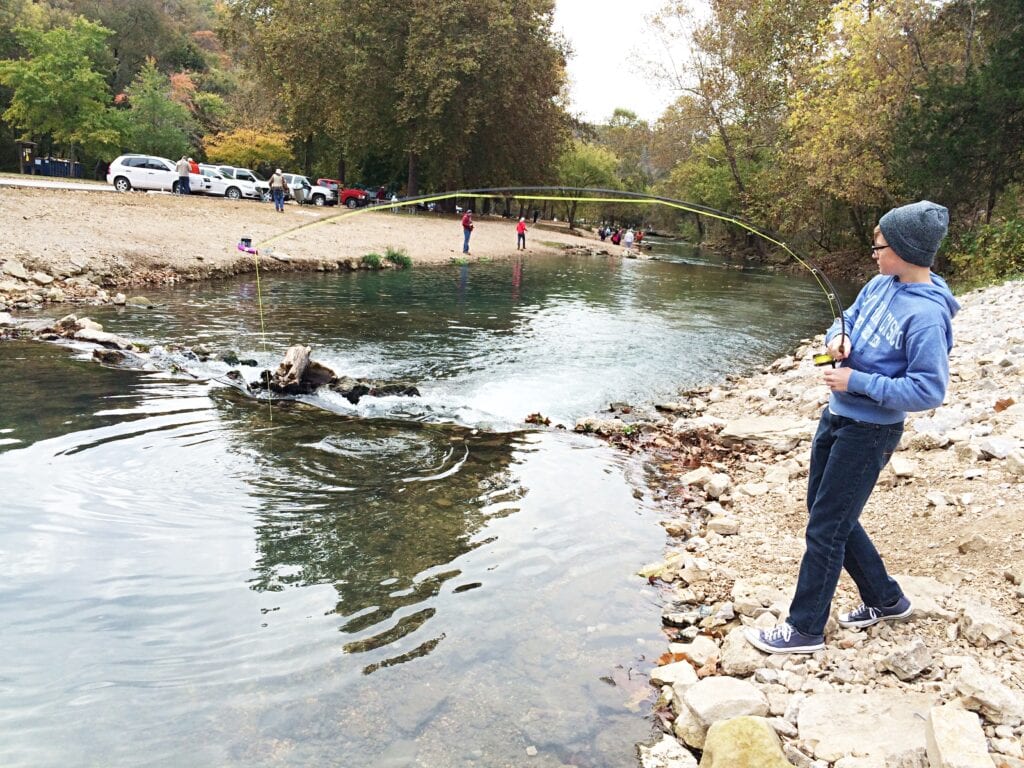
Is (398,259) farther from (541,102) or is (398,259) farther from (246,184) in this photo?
(541,102)

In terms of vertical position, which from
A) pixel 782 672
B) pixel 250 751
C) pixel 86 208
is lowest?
pixel 250 751

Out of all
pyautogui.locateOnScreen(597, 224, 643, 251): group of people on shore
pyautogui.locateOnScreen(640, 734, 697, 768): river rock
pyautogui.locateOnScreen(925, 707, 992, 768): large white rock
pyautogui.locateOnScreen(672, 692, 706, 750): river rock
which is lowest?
pyautogui.locateOnScreen(640, 734, 697, 768): river rock

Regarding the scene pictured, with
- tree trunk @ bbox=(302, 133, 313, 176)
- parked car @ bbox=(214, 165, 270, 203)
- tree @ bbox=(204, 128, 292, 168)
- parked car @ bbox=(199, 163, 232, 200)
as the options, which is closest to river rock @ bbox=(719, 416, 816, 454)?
parked car @ bbox=(199, 163, 232, 200)

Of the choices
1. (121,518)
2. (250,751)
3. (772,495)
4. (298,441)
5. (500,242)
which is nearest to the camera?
(250,751)

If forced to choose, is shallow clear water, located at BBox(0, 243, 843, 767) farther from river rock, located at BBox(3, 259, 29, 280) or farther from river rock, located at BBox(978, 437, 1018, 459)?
river rock, located at BBox(3, 259, 29, 280)

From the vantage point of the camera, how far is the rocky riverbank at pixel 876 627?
10.1 feet

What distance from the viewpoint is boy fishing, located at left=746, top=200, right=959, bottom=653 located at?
10.6ft

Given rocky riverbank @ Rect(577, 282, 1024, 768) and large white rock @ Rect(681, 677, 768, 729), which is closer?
rocky riverbank @ Rect(577, 282, 1024, 768)

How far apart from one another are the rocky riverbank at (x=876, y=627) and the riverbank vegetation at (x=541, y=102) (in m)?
16.5

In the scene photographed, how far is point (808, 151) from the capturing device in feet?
102

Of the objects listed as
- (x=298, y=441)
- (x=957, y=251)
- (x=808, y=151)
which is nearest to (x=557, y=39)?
(x=808, y=151)

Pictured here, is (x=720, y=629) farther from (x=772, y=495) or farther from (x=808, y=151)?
(x=808, y=151)

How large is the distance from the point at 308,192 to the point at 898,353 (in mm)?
40891

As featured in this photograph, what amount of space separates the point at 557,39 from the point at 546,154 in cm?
805
